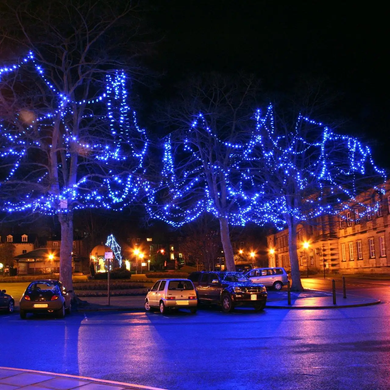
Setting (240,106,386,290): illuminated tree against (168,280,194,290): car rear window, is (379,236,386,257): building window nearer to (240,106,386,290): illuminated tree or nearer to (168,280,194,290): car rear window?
(240,106,386,290): illuminated tree

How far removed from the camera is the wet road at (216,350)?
824cm

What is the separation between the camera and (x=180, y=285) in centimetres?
2097

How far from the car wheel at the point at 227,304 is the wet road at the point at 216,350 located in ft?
8.68

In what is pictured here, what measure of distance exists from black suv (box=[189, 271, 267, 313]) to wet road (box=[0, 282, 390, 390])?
8.78 feet

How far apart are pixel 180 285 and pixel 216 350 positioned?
33.2ft

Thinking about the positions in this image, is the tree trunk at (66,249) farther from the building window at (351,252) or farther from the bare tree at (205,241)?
the building window at (351,252)

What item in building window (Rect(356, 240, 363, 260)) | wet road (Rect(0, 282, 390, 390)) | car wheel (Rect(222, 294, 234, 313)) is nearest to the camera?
wet road (Rect(0, 282, 390, 390))

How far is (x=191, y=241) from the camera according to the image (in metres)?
62.1

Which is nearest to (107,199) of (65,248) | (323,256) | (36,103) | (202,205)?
(65,248)

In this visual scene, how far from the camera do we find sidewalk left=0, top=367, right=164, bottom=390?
744cm

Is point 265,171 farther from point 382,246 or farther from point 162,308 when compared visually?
point 382,246

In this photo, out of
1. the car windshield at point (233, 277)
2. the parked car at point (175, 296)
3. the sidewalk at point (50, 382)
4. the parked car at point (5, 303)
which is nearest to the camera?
the sidewalk at point (50, 382)

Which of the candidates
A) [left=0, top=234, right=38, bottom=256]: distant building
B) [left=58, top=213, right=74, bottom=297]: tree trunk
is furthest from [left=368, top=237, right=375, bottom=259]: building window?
[left=0, top=234, right=38, bottom=256]: distant building

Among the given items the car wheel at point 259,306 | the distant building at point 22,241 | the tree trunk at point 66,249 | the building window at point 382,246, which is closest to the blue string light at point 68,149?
the tree trunk at point 66,249
